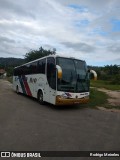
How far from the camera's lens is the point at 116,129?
9914 millimetres

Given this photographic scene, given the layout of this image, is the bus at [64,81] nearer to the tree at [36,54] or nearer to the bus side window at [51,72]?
the bus side window at [51,72]

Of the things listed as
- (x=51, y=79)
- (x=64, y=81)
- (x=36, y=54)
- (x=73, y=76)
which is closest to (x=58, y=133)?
(x=64, y=81)

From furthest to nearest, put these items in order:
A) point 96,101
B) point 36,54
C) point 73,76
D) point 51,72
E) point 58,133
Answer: point 36,54
point 96,101
point 51,72
point 73,76
point 58,133

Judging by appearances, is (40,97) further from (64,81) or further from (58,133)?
(58,133)

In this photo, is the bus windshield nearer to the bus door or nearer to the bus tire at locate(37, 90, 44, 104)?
the bus door

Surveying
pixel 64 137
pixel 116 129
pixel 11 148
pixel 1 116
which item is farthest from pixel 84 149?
pixel 1 116

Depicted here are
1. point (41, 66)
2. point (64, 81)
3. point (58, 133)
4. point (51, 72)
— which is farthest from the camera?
point (41, 66)

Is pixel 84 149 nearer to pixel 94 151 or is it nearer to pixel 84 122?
pixel 94 151

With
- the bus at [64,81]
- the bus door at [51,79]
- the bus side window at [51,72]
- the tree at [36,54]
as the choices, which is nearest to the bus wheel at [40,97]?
the bus at [64,81]

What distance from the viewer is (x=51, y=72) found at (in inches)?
616

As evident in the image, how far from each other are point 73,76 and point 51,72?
57.5 inches

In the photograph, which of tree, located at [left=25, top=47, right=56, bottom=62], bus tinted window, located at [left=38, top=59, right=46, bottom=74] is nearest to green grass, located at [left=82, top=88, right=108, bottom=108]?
bus tinted window, located at [left=38, top=59, right=46, bottom=74]

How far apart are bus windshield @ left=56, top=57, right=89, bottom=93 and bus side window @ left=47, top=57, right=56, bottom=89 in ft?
1.48

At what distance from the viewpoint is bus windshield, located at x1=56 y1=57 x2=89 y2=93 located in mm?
14797
